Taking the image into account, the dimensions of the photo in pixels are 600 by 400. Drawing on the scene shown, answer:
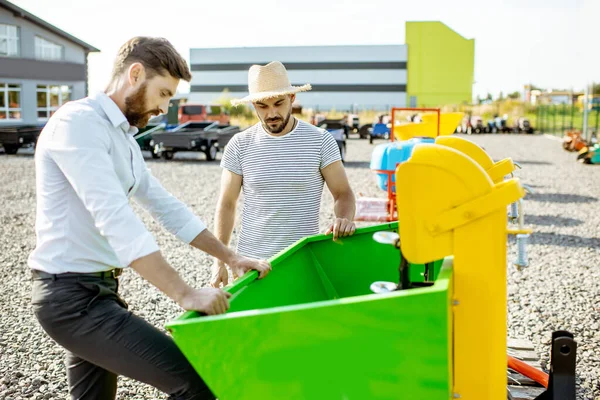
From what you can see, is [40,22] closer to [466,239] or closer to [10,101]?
[10,101]

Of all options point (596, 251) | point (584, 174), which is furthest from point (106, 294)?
point (584, 174)

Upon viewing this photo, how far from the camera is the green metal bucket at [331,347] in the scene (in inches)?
71.6

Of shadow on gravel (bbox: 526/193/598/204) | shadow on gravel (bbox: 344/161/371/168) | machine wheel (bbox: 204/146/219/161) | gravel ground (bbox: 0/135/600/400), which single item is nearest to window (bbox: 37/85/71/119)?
machine wheel (bbox: 204/146/219/161)

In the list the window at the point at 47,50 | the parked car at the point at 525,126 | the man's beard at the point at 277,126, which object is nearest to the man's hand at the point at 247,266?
the man's beard at the point at 277,126

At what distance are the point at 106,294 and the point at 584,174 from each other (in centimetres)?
1619

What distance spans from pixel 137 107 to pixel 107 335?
71cm

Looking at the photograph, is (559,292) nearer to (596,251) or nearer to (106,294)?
(596,251)

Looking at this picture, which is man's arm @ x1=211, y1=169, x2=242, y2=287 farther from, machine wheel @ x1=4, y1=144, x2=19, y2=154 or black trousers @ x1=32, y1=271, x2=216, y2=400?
machine wheel @ x1=4, y1=144, x2=19, y2=154

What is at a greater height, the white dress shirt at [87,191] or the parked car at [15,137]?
the white dress shirt at [87,191]

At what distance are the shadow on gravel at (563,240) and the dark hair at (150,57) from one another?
23.2 feet

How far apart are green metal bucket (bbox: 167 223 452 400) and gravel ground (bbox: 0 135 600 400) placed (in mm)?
2194

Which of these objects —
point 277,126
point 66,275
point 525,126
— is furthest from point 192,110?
point 66,275

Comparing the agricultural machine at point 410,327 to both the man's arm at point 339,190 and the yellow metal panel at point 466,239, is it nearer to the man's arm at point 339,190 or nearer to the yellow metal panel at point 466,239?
the yellow metal panel at point 466,239

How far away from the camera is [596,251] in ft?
25.8
